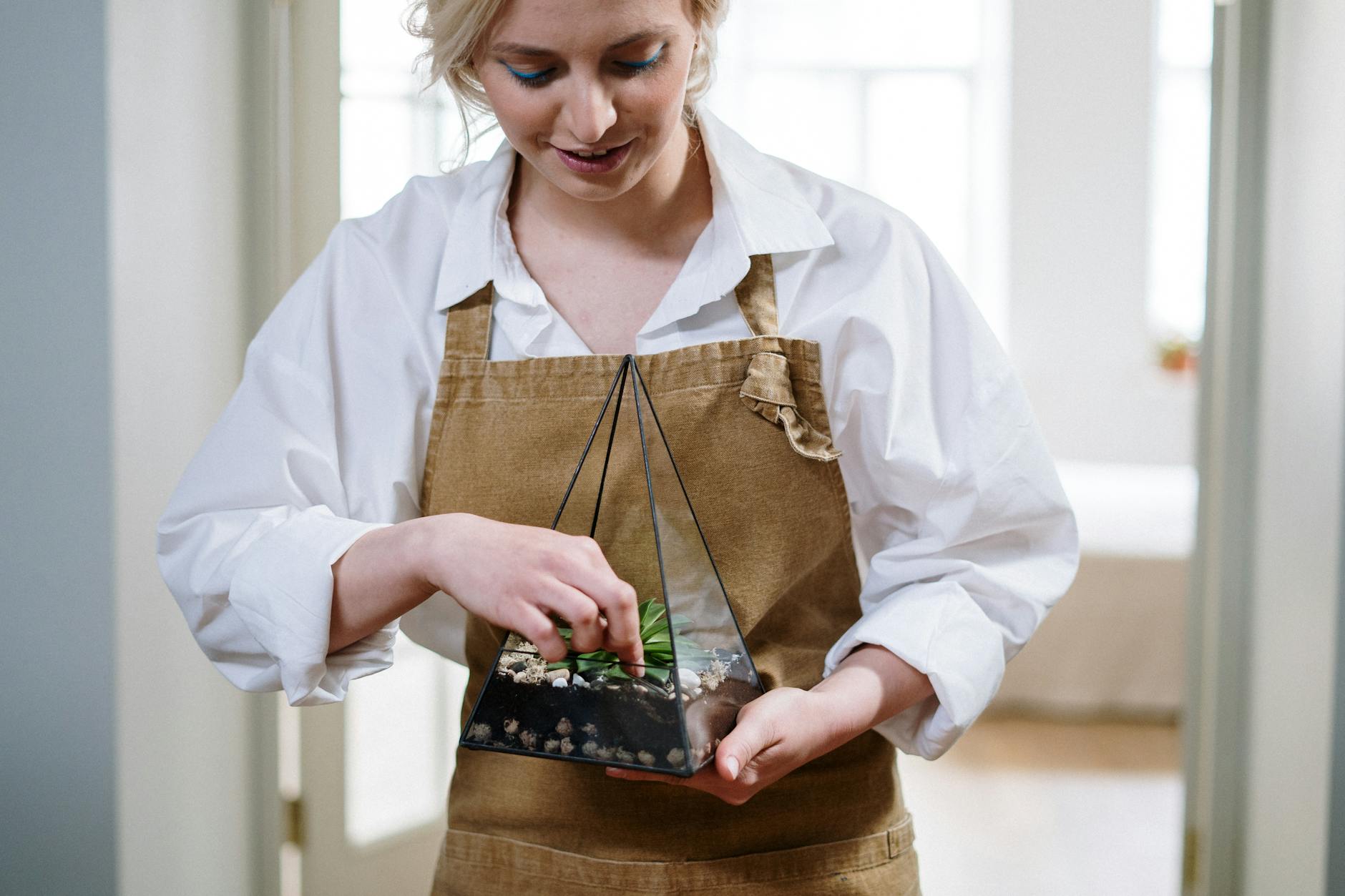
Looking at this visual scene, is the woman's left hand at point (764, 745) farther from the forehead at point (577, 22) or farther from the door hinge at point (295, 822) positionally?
the door hinge at point (295, 822)

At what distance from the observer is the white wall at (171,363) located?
1.32m

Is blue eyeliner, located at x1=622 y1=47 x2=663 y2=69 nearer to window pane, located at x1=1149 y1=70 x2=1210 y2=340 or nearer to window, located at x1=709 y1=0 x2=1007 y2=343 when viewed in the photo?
window, located at x1=709 y1=0 x2=1007 y2=343

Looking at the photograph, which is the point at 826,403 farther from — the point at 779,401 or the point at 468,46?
the point at 468,46

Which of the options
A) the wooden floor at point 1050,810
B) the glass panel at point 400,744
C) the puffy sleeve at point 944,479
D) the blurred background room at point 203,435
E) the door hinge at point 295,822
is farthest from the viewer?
the wooden floor at point 1050,810

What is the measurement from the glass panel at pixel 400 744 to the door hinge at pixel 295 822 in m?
0.10

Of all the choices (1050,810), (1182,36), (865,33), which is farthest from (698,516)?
(1182,36)

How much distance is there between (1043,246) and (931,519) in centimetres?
512

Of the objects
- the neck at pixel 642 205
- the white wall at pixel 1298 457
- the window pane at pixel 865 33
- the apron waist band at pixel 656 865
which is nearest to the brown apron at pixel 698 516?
the apron waist band at pixel 656 865

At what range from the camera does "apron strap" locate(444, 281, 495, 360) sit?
1038 mm

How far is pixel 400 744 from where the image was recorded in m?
2.22

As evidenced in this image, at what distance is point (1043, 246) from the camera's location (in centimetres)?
580

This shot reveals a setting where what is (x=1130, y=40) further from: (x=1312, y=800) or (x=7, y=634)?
(x=7, y=634)

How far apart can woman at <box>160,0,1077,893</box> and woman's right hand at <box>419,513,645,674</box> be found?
106 millimetres

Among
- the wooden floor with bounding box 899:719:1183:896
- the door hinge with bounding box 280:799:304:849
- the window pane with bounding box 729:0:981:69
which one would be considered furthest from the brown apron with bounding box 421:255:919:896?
the window pane with bounding box 729:0:981:69
